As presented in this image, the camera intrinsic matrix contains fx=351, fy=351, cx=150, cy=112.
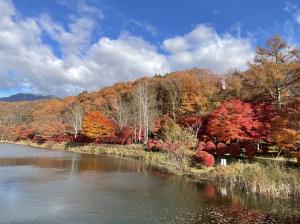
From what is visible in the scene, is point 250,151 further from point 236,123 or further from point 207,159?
point 207,159

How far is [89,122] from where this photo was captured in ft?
211

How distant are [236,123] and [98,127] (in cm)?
3564

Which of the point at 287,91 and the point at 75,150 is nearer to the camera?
the point at 287,91

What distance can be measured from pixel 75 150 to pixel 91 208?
44.2 meters

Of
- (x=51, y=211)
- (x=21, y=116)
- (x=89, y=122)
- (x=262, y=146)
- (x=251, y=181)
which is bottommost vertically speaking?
(x=51, y=211)

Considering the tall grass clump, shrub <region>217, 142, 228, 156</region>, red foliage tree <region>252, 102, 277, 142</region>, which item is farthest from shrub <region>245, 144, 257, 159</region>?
the tall grass clump

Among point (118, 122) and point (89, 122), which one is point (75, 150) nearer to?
point (89, 122)

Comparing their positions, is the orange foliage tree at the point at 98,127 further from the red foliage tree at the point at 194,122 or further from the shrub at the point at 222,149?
the shrub at the point at 222,149

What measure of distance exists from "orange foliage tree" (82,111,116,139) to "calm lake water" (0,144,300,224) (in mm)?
35132

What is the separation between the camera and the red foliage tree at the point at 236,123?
31.7 m

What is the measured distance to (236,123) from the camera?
105ft

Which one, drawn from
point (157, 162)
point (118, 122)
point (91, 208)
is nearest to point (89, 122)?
point (118, 122)

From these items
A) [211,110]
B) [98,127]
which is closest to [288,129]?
[211,110]

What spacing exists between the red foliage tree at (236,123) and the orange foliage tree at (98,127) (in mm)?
30550
